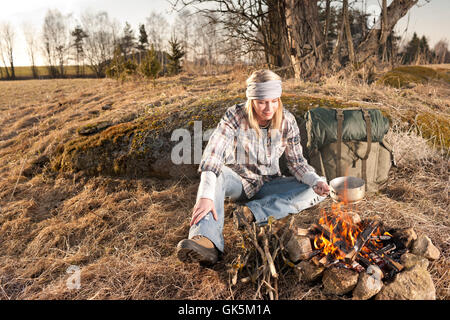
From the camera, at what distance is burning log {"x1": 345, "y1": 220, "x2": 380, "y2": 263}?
6.17 feet

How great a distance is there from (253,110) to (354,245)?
1328mm

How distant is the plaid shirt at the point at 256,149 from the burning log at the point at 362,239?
59 cm

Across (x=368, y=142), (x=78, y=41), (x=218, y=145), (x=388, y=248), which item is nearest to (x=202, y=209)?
(x=218, y=145)

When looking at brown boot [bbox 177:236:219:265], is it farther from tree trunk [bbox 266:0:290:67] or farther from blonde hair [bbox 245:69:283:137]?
tree trunk [bbox 266:0:290:67]

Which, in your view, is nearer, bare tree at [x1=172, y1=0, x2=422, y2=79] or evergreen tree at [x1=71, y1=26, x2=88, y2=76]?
bare tree at [x1=172, y1=0, x2=422, y2=79]

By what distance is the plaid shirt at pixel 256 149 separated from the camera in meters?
2.65

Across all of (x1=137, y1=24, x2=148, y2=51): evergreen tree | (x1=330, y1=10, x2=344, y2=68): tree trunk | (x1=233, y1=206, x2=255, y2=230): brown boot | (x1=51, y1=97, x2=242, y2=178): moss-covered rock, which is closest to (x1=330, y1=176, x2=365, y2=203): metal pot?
(x1=233, y1=206, x2=255, y2=230): brown boot

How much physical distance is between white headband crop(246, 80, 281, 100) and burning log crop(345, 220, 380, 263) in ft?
3.97

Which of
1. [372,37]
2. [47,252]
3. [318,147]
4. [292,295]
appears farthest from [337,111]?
[372,37]

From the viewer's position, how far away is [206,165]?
92.6 inches

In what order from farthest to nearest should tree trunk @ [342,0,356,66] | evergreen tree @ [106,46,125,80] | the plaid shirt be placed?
evergreen tree @ [106,46,125,80], tree trunk @ [342,0,356,66], the plaid shirt

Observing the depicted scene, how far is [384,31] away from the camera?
7.50m

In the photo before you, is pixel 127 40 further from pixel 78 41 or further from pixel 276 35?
pixel 276 35
